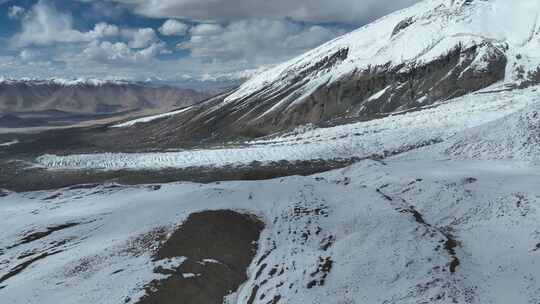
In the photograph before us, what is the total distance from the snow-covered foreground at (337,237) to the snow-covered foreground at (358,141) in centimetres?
1609

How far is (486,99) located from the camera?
62.9 meters

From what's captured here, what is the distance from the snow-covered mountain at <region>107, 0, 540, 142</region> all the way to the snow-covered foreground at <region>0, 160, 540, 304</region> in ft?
149

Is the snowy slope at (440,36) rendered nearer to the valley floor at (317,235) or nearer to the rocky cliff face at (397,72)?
the rocky cliff face at (397,72)

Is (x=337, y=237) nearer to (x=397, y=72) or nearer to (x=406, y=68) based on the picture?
(x=397, y=72)

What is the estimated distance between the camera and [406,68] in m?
97.7

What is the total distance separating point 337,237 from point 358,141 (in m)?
33.7

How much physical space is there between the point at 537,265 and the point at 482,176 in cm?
1437

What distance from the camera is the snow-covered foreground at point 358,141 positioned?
52969mm

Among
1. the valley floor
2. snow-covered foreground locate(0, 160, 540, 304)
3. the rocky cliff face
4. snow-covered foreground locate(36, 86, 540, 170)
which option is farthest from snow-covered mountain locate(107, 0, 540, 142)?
snow-covered foreground locate(0, 160, 540, 304)

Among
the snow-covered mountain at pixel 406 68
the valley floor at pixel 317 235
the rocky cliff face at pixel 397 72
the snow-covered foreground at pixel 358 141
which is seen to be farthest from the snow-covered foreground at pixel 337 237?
the snow-covered mountain at pixel 406 68

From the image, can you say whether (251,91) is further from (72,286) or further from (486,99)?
(72,286)

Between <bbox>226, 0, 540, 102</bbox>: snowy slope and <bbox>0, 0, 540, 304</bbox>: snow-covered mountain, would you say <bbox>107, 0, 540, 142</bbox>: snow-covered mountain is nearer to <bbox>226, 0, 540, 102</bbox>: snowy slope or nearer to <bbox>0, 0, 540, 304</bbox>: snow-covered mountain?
<bbox>226, 0, 540, 102</bbox>: snowy slope

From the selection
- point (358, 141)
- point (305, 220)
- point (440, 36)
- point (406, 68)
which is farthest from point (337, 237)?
point (440, 36)

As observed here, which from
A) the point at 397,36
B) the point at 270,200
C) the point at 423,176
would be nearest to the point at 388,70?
the point at 397,36
